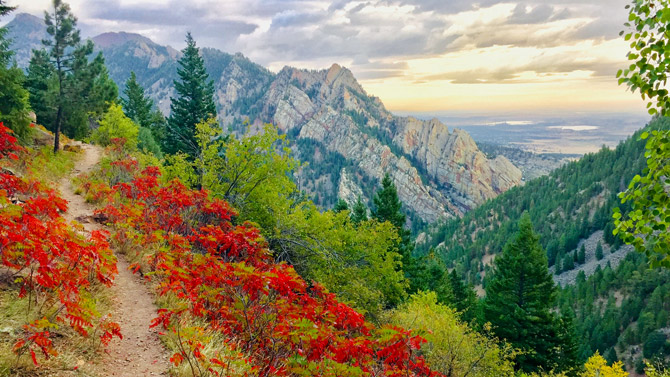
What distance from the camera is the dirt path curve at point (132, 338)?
6895mm

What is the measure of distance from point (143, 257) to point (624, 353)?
448ft

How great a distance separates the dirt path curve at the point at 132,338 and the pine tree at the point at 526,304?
1280 inches

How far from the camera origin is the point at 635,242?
5.06 meters

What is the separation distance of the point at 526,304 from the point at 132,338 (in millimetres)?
35142

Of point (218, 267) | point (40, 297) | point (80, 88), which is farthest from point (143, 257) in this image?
point (80, 88)

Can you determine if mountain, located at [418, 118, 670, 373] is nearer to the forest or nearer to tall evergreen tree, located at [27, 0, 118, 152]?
the forest

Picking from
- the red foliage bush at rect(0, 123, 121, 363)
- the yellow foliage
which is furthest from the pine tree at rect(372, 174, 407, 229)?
the red foliage bush at rect(0, 123, 121, 363)

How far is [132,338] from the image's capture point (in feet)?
26.1

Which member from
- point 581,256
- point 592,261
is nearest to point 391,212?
point 581,256

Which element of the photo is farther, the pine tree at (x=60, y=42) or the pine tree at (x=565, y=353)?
the pine tree at (x=565, y=353)

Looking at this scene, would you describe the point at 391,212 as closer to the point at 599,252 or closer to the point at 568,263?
the point at 568,263

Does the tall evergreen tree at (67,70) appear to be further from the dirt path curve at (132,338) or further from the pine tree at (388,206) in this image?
the pine tree at (388,206)

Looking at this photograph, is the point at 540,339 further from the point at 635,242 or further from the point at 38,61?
the point at 38,61

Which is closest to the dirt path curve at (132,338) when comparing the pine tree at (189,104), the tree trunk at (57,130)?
the tree trunk at (57,130)
